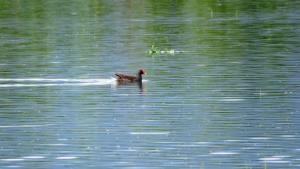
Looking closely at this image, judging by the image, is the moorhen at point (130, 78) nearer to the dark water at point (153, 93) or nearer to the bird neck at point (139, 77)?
the bird neck at point (139, 77)

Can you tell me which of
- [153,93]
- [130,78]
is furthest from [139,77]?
[153,93]

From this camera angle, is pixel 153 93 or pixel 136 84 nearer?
pixel 153 93

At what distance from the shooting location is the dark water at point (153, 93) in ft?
72.1

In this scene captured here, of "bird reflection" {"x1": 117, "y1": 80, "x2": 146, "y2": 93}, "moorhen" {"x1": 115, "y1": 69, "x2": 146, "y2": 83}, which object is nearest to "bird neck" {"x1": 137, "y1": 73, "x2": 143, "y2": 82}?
"moorhen" {"x1": 115, "y1": 69, "x2": 146, "y2": 83}

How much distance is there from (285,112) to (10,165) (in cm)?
738

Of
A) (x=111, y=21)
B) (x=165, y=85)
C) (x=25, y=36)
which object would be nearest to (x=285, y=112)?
(x=165, y=85)

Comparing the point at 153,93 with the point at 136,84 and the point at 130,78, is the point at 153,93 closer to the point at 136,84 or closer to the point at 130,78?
the point at 136,84

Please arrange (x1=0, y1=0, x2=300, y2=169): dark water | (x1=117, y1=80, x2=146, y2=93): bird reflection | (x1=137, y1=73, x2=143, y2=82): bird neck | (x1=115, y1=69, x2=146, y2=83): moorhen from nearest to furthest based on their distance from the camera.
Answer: (x1=0, y1=0, x2=300, y2=169): dark water, (x1=117, y1=80, x2=146, y2=93): bird reflection, (x1=115, y1=69, x2=146, y2=83): moorhen, (x1=137, y1=73, x2=143, y2=82): bird neck

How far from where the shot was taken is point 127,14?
58.6 metres

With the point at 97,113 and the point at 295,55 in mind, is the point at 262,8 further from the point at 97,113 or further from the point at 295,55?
the point at 97,113

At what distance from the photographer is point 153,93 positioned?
99.5 ft

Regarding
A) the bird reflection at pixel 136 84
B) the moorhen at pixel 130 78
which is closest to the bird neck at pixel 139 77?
the moorhen at pixel 130 78

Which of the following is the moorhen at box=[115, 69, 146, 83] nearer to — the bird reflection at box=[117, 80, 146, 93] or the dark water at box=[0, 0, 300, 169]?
the bird reflection at box=[117, 80, 146, 93]

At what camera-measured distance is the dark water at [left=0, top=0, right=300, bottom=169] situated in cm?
2198
